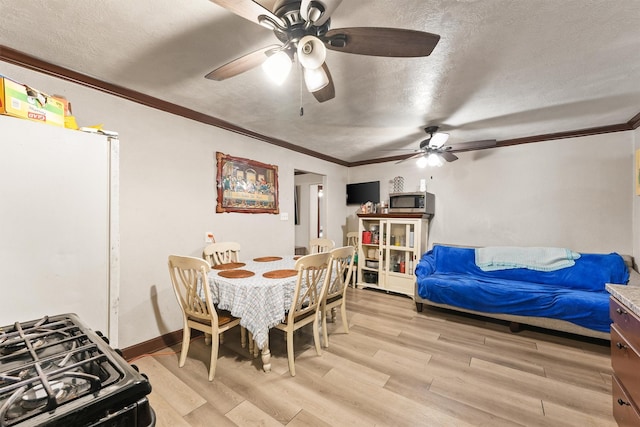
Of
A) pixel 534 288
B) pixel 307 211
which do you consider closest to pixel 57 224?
pixel 534 288

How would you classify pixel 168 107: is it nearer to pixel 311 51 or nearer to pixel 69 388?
pixel 311 51

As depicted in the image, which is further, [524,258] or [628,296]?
[524,258]

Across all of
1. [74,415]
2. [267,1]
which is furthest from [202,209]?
[74,415]

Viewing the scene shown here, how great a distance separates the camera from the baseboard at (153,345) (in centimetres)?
220

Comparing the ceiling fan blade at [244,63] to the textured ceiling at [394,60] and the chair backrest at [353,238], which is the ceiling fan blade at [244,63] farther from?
the chair backrest at [353,238]

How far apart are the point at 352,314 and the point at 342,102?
95.3 inches

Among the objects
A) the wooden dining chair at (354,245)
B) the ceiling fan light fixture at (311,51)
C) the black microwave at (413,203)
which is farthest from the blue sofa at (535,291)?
the ceiling fan light fixture at (311,51)

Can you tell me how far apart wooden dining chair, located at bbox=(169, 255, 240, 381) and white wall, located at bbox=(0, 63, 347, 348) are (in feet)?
1.53

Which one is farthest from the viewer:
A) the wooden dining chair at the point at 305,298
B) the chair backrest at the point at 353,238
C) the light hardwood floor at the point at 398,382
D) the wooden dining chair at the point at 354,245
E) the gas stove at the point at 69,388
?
the chair backrest at the point at 353,238

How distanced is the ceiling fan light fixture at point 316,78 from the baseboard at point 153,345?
8.25ft

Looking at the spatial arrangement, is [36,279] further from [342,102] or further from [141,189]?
[342,102]

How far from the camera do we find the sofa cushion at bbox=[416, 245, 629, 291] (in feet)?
9.12

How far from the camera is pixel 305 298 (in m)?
2.15

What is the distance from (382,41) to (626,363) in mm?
1895
